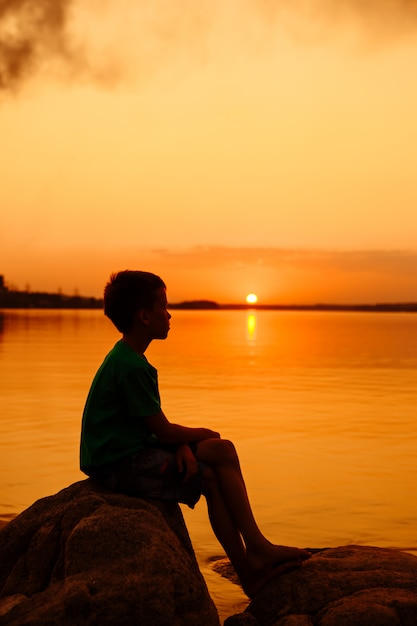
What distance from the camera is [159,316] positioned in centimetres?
623

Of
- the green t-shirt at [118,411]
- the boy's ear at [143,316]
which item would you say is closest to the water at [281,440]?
the green t-shirt at [118,411]

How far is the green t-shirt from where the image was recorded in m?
5.92

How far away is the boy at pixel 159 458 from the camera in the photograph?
5910 millimetres

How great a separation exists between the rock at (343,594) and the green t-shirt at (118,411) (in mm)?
1361

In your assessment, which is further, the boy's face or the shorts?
the boy's face

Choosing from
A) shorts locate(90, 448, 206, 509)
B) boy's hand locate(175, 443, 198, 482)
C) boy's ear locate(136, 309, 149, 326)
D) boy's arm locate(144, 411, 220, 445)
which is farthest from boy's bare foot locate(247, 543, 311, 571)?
boy's ear locate(136, 309, 149, 326)

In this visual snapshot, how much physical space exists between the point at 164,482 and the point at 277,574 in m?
0.99

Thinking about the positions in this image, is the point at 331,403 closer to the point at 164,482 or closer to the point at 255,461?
the point at 255,461

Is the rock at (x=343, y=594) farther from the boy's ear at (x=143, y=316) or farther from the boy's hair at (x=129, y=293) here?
the boy's hair at (x=129, y=293)

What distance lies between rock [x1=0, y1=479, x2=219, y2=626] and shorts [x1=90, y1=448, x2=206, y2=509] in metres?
0.08

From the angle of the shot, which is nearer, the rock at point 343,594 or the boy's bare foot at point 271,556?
the rock at point 343,594

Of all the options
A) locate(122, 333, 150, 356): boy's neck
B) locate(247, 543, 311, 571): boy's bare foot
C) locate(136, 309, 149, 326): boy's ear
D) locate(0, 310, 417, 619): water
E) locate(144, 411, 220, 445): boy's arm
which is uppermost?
locate(136, 309, 149, 326): boy's ear

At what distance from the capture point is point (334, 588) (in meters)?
5.96

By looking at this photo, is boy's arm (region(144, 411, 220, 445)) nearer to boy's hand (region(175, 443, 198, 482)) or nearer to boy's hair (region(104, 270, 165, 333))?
boy's hand (region(175, 443, 198, 482))
